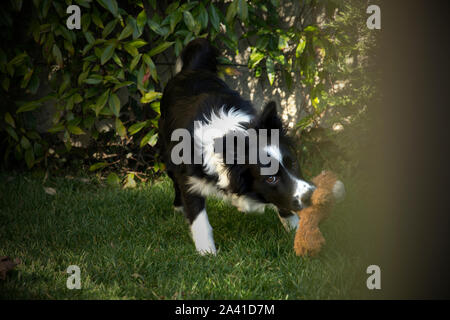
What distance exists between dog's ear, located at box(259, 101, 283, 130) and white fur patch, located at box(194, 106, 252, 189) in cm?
13

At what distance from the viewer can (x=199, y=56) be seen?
3.52 m

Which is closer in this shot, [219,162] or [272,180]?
[272,180]

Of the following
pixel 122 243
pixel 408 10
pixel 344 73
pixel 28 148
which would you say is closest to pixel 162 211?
pixel 122 243

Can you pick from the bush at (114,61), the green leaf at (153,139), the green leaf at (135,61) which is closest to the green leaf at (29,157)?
the bush at (114,61)

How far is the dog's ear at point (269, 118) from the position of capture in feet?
8.39

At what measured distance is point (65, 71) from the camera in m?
4.12

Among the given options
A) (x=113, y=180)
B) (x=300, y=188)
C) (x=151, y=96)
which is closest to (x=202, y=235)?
(x=300, y=188)

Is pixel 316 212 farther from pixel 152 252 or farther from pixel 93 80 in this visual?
pixel 93 80

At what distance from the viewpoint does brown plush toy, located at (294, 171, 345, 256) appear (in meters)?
2.50

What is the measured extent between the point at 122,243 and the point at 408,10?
2453 millimetres

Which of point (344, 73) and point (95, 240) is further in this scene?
point (344, 73)

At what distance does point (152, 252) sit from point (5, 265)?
0.82m

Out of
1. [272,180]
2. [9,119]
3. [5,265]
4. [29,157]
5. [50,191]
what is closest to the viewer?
[5,265]
